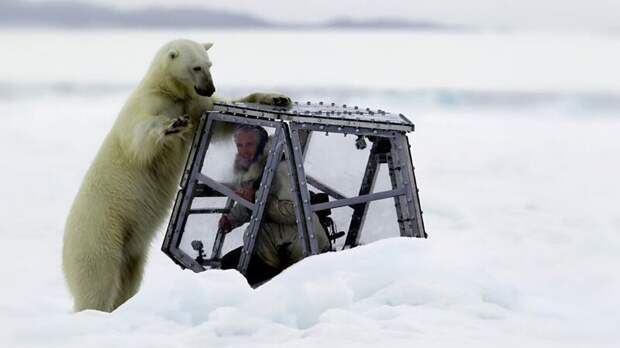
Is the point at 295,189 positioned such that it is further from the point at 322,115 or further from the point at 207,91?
the point at 207,91

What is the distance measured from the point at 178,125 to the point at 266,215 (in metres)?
0.81

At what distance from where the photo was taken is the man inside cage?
6914 millimetres

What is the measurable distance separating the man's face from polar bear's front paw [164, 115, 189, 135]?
47 centimetres

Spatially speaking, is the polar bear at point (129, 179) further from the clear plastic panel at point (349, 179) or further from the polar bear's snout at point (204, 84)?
the clear plastic panel at point (349, 179)

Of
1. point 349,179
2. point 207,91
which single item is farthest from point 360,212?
point 207,91

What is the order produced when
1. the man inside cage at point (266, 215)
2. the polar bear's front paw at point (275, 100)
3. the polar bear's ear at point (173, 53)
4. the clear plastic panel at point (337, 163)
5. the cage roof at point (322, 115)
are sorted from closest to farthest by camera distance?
1. the cage roof at point (322, 115)
2. the man inside cage at point (266, 215)
3. the clear plastic panel at point (337, 163)
4. the polar bear's ear at point (173, 53)
5. the polar bear's front paw at point (275, 100)

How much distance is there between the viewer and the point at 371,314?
19.8 ft

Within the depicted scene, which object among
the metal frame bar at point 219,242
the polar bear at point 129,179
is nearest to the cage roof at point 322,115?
the polar bear at point 129,179

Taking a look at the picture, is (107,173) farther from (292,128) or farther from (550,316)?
(550,316)

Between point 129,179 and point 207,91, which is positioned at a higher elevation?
point 207,91

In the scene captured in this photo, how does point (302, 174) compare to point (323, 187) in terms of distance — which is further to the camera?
point (323, 187)

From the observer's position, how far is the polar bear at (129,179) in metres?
7.16

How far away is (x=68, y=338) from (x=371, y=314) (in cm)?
161

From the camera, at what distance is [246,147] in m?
7.01
